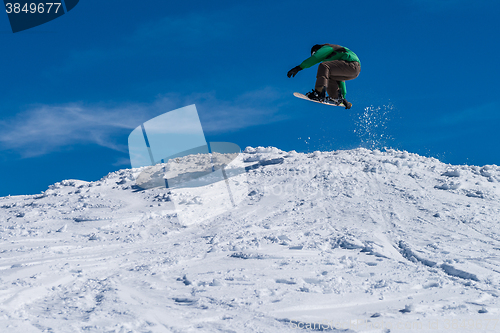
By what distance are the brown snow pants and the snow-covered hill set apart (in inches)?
151

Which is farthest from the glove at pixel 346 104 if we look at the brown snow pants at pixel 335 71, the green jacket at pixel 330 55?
the green jacket at pixel 330 55

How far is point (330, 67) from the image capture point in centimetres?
837

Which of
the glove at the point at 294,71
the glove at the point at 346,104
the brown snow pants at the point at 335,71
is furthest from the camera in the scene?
the glove at the point at 346,104

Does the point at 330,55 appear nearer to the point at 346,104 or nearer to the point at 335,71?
the point at 335,71

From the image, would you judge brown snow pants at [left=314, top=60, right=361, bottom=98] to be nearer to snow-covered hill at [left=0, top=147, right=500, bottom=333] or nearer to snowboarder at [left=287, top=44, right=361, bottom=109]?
snowboarder at [left=287, top=44, right=361, bottom=109]

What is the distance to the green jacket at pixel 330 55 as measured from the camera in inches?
309

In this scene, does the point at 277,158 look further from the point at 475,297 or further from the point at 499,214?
the point at 475,297

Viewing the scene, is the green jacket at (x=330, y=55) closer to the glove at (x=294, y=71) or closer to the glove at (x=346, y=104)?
the glove at (x=294, y=71)

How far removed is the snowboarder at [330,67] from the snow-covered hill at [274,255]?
3670 millimetres

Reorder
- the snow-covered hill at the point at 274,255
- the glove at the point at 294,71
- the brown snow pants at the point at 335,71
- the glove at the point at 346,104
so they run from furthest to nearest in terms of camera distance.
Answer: the glove at the point at 346,104, the brown snow pants at the point at 335,71, the glove at the point at 294,71, the snow-covered hill at the point at 274,255

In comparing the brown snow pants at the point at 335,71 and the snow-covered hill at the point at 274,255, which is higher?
the brown snow pants at the point at 335,71

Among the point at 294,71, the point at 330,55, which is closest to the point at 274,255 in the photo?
the point at 294,71

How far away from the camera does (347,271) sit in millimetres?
6371

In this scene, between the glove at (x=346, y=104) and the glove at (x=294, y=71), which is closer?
the glove at (x=294, y=71)
